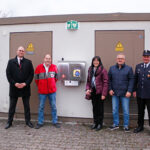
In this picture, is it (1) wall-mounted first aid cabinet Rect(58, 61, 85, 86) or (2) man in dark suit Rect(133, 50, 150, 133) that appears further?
(1) wall-mounted first aid cabinet Rect(58, 61, 85, 86)

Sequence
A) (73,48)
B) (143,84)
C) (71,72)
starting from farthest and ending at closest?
(73,48) → (71,72) → (143,84)

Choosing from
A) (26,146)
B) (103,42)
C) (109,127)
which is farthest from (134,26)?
(26,146)

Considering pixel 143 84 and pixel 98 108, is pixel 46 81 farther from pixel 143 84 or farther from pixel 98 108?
pixel 143 84

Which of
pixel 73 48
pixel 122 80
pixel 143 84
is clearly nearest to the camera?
pixel 143 84

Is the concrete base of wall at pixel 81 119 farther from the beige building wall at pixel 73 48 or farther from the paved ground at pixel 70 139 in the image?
the paved ground at pixel 70 139

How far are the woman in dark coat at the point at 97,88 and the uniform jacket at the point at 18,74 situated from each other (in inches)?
58.5

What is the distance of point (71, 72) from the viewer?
485cm

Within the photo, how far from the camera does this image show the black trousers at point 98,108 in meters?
4.46

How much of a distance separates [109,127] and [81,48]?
2.14 meters

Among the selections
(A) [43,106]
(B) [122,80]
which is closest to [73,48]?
(B) [122,80]

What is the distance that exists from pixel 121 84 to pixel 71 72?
4.28 feet

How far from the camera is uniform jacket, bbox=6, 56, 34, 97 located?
453 centimetres

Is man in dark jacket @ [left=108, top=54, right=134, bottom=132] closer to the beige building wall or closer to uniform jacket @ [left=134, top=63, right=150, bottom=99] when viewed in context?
uniform jacket @ [left=134, top=63, right=150, bottom=99]

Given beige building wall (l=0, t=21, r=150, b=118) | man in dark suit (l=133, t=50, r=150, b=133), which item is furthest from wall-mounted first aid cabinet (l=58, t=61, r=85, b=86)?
man in dark suit (l=133, t=50, r=150, b=133)
